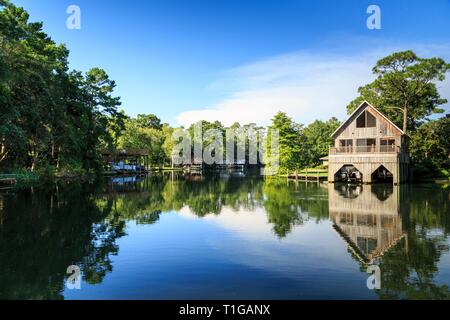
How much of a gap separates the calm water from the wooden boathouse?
15846 mm

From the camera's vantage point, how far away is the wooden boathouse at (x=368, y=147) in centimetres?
3956

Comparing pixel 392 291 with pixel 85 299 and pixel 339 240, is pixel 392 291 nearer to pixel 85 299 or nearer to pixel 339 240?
pixel 339 240

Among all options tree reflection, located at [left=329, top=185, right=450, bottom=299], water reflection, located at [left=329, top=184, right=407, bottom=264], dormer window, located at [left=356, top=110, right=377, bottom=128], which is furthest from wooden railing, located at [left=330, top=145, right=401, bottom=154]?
tree reflection, located at [left=329, top=185, right=450, bottom=299]

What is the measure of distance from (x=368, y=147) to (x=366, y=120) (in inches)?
132

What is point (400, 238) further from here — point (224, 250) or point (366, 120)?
point (366, 120)

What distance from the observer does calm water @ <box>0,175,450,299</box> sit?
9531 millimetres

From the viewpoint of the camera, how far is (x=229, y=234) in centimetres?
1653

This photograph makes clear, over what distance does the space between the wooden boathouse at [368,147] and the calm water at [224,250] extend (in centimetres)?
1585

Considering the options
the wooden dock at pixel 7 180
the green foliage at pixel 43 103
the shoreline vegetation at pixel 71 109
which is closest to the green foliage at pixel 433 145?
the shoreline vegetation at pixel 71 109

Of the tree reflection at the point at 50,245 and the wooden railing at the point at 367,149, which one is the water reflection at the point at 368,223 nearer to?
the tree reflection at the point at 50,245

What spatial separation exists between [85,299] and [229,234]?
8.34 m

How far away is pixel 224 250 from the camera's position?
1369 centimetres

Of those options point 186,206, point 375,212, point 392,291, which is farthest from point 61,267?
point 375,212

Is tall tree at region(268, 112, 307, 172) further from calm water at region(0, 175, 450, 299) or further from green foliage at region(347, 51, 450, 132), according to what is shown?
calm water at region(0, 175, 450, 299)
